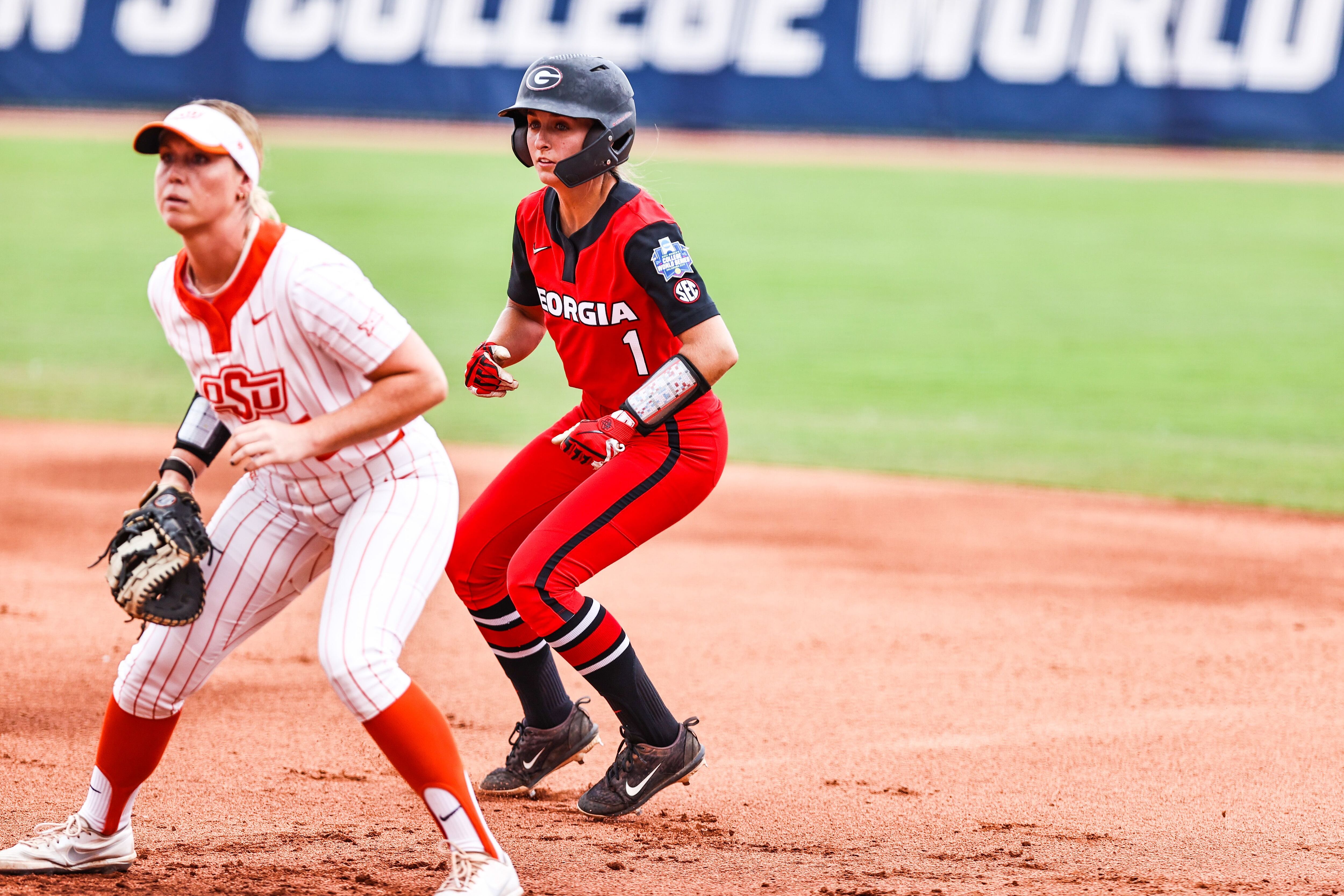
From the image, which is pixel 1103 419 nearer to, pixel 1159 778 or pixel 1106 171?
pixel 1159 778

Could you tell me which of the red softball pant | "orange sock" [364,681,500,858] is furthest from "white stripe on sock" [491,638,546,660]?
"orange sock" [364,681,500,858]

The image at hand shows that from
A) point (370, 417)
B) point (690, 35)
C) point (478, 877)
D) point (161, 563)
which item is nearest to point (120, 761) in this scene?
point (161, 563)

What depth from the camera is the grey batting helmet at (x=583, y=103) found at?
3979 mm

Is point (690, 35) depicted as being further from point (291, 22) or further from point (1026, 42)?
point (291, 22)

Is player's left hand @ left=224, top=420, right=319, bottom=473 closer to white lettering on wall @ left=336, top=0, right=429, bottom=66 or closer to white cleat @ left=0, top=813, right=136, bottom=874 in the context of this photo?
white cleat @ left=0, top=813, right=136, bottom=874

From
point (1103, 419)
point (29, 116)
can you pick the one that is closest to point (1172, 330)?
point (1103, 419)

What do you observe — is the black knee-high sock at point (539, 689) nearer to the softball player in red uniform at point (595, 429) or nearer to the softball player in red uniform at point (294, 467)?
the softball player in red uniform at point (595, 429)

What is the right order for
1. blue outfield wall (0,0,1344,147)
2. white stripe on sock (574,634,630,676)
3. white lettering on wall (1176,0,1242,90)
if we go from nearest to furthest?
white stripe on sock (574,634,630,676) → white lettering on wall (1176,0,1242,90) → blue outfield wall (0,0,1344,147)

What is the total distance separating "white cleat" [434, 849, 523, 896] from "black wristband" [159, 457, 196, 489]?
42.8 inches

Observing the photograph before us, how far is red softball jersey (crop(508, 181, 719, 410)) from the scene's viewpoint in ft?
13.0

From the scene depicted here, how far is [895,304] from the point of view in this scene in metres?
15.8

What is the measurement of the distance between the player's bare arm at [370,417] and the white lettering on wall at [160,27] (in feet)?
80.8

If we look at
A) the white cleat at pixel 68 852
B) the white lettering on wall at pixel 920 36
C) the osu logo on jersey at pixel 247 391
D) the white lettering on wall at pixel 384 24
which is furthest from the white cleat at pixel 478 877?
the white lettering on wall at pixel 384 24

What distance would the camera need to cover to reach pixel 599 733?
16.8 feet
